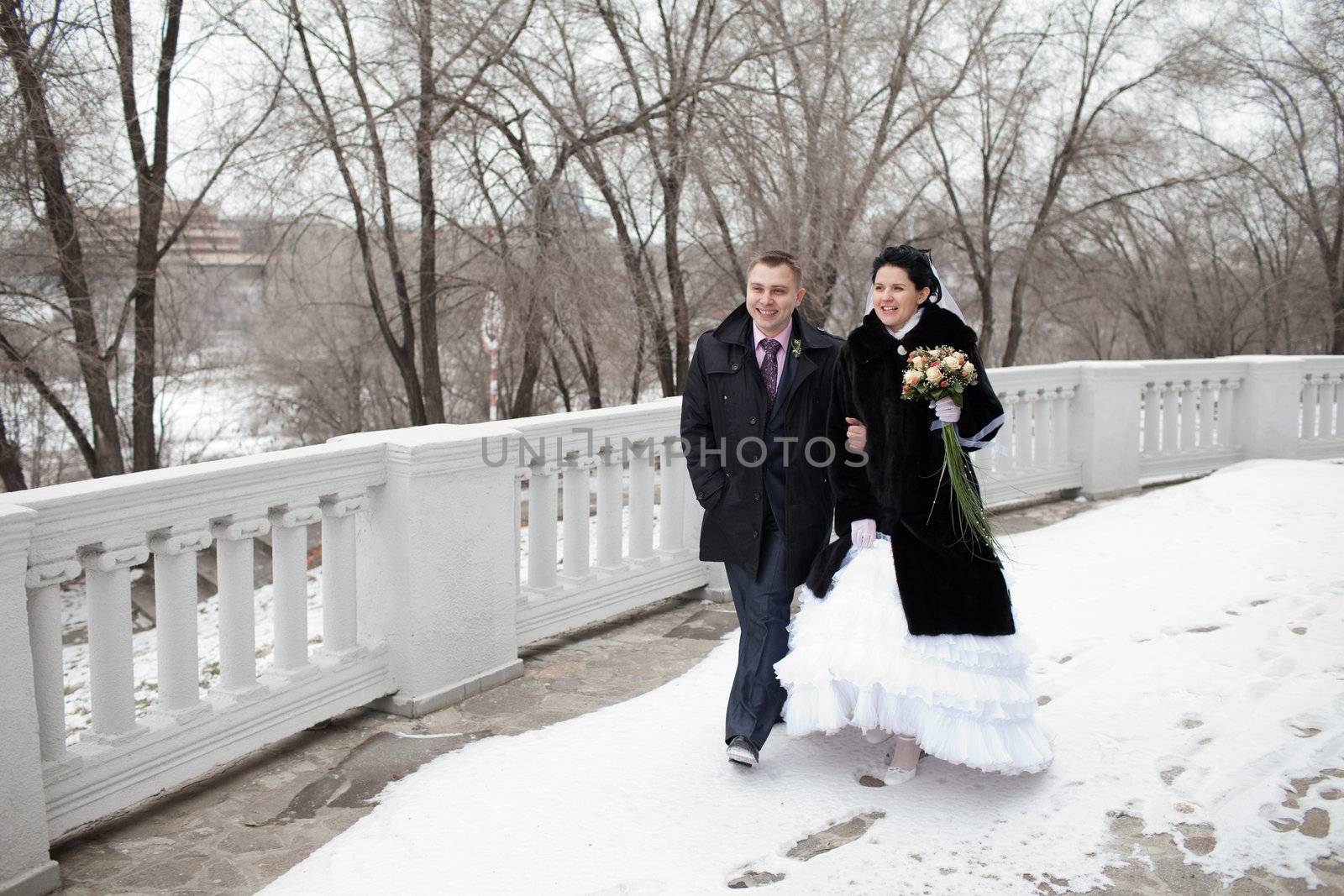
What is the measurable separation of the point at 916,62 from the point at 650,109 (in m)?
5.64

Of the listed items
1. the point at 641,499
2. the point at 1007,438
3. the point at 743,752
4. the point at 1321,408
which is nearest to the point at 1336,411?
the point at 1321,408

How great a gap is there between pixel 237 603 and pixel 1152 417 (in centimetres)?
758

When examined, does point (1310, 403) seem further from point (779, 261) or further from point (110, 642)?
point (110, 642)

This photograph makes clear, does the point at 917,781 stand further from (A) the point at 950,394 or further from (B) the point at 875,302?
(B) the point at 875,302

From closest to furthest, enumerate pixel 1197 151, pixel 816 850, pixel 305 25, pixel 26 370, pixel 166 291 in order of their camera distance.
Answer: pixel 816 850 → pixel 26 370 → pixel 305 25 → pixel 166 291 → pixel 1197 151

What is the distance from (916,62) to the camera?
16.6 metres

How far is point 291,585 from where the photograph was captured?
4.17 meters

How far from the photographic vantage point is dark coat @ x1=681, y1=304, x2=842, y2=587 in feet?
12.3

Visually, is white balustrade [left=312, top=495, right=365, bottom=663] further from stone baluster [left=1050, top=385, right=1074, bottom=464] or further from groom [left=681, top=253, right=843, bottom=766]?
stone baluster [left=1050, top=385, right=1074, bottom=464]

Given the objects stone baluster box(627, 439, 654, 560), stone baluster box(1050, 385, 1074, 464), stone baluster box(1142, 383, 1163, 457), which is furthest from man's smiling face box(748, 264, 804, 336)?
stone baluster box(1142, 383, 1163, 457)

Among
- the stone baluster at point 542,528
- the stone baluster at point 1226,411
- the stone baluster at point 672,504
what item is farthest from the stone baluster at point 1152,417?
the stone baluster at point 542,528

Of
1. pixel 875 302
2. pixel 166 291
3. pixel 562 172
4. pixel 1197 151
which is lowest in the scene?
pixel 875 302

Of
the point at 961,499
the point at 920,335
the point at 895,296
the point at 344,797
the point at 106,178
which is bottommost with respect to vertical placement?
the point at 344,797

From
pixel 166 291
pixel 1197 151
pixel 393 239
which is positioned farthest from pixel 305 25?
pixel 1197 151
